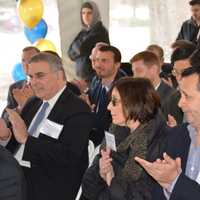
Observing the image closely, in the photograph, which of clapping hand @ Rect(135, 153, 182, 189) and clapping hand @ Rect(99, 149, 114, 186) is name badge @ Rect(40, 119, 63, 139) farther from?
clapping hand @ Rect(135, 153, 182, 189)

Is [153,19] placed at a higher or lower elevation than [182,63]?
higher

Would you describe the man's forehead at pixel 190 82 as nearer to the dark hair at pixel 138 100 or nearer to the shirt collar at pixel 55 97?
the dark hair at pixel 138 100

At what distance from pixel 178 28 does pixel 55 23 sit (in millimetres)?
1718

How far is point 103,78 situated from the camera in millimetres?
4508

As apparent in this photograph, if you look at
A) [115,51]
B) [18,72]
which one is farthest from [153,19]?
[115,51]

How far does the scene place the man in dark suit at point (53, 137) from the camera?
3031 mm

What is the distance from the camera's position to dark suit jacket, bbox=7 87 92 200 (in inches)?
119

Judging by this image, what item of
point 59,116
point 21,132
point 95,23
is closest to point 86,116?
point 59,116

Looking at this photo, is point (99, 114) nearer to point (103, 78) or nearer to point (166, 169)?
point (103, 78)

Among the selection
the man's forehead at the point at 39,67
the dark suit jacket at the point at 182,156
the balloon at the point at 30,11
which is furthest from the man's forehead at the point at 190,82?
the balloon at the point at 30,11

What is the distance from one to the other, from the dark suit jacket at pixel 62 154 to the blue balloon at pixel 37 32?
Result: 3150 mm

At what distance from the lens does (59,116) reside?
3129 mm

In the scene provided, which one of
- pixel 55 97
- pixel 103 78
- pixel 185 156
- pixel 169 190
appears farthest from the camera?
pixel 103 78

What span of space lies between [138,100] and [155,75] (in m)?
1.52
